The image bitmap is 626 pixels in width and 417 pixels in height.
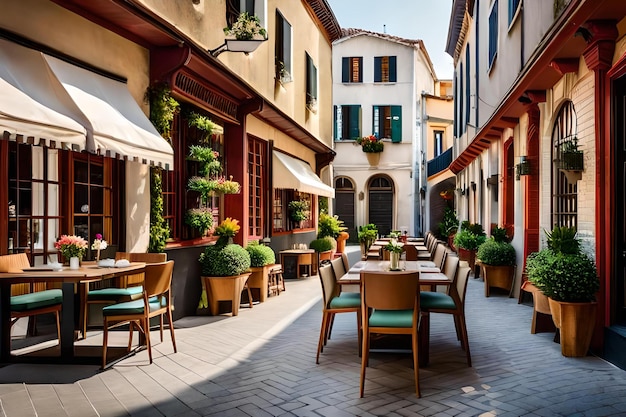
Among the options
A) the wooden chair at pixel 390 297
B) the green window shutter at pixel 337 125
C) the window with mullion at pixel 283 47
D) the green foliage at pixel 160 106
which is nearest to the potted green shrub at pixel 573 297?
the wooden chair at pixel 390 297

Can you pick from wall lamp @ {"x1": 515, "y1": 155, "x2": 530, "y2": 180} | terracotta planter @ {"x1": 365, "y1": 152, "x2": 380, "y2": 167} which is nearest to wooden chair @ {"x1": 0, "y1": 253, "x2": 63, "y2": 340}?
wall lamp @ {"x1": 515, "y1": 155, "x2": 530, "y2": 180}

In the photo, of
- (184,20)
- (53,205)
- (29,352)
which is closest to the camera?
(29,352)

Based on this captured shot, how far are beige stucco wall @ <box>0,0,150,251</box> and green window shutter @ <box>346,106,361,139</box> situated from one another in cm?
2067

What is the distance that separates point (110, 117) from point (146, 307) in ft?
6.64

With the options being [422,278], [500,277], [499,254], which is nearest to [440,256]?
[499,254]

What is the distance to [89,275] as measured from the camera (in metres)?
5.34

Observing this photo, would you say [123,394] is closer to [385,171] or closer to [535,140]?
[535,140]

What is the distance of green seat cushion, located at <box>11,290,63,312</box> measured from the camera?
18.2 feet

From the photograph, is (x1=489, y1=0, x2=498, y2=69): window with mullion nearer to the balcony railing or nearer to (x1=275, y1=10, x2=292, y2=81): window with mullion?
(x1=275, y1=10, x2=292, y2=81): window with mullion

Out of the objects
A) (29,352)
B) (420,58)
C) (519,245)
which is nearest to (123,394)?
(29,352)

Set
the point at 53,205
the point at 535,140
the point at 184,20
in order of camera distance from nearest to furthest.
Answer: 1. the point at 53,205
2. the point at 184,20
3. the point at 535,140

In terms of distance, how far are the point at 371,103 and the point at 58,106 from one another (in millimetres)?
23103

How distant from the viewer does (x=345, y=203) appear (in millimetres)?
27812

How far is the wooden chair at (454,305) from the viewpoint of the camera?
18.7 feet
